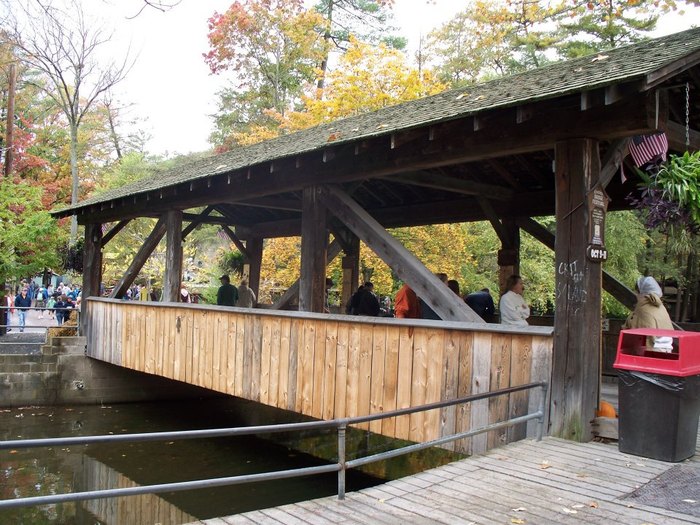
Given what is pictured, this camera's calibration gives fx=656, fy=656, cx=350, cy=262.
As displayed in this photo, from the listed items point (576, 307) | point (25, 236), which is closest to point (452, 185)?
point (576, 307)

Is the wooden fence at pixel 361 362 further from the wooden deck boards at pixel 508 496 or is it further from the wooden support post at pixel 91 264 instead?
the wooden support post at pixel 91 264

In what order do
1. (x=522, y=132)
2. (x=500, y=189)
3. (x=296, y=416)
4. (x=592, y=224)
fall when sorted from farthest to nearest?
(x=296, y=416)
(x=500, y=189)
(x=522, y=132)
(x=592, y=224)

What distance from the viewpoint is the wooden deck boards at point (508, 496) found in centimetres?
374

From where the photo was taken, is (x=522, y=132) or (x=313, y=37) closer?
(x=522, y=132)

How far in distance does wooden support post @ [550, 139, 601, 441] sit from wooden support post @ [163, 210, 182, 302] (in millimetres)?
7511

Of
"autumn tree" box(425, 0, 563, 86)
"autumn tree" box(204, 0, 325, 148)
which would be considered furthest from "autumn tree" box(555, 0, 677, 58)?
"autumn tree" box(204, 0, 325, 148)

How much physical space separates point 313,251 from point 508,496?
477cm

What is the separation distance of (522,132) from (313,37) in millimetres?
23480

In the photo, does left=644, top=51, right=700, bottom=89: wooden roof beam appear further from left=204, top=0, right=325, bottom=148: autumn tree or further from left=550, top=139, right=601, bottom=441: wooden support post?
left=204, top=0, right=325, bottom=148: autumn tree

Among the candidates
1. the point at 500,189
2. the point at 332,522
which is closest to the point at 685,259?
the point at 500,189

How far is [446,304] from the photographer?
6.33 m

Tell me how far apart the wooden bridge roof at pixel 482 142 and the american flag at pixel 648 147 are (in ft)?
0.38

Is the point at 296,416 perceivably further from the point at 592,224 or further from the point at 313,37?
the point at 313,37

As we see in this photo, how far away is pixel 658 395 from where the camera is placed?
5004mm
